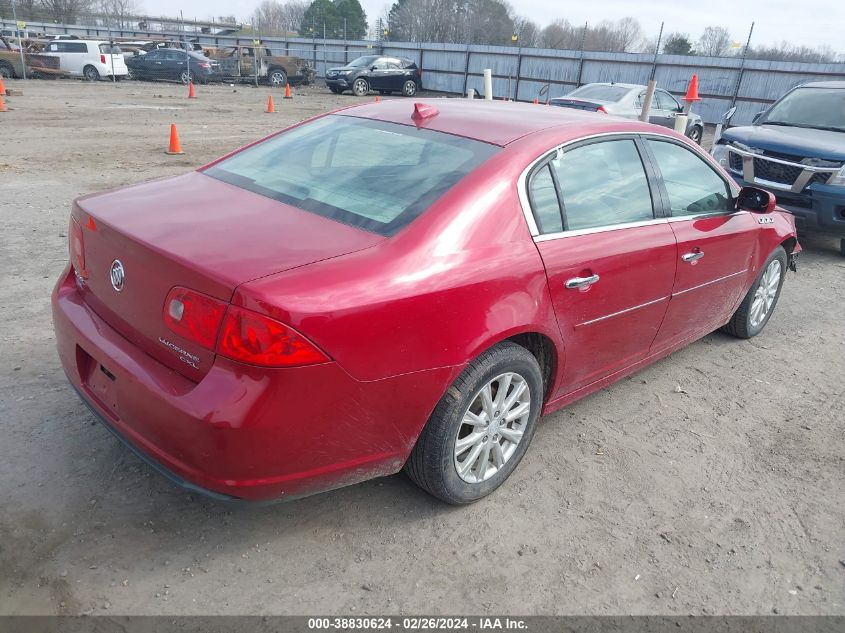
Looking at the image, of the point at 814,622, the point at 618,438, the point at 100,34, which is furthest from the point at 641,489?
the point at 100,34

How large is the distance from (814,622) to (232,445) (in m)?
2.17

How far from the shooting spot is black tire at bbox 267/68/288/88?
99.5ft

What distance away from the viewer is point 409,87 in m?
28.8

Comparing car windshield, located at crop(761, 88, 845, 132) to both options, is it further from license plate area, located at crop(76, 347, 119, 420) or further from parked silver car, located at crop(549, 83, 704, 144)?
license plate area, located at crop(76, 347, 119, 420)

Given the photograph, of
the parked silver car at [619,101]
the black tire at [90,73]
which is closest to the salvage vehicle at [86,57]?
the black tire at [90,73]

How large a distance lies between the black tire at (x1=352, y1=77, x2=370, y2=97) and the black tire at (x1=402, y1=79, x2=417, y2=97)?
160 centimetres

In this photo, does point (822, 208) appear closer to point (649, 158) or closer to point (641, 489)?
point (649, 158)

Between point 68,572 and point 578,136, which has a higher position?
point 578,136

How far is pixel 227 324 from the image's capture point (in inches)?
84.1

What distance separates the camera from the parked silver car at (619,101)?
42.7ft

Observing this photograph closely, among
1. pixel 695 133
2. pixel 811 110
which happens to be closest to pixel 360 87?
pixel 695 133

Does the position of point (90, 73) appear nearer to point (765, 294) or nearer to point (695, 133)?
point (695, 133)

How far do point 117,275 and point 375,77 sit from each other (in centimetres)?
2703

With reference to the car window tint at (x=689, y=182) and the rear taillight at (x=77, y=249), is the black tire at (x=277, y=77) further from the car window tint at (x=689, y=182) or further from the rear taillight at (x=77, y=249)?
the rear taillight at (x=77, y=249)
